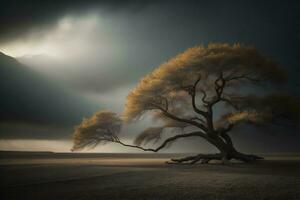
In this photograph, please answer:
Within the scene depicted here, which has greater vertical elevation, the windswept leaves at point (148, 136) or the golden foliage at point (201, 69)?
the golden foliage at point (201, 69)

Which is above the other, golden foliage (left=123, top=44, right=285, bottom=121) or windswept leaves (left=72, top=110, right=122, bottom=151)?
golden foliage (left=123, top=44, right=285, bottom=121)

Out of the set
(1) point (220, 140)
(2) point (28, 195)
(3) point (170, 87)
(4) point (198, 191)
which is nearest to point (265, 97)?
(1) point (220, 140)

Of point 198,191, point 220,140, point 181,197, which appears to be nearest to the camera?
point 181,197

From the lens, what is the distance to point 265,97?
2753cm

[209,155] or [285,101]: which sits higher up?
[285,101]

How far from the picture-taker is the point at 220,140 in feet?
94.4

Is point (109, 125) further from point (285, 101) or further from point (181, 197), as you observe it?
point (181, 197)

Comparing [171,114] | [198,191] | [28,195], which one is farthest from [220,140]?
[28,195]

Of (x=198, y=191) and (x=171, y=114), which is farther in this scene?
(x=171, y=114)

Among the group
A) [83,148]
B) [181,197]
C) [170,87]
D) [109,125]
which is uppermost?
[170,87]

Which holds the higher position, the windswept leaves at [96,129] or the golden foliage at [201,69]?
the golden foliage at [201,69]

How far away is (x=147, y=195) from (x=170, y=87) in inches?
717

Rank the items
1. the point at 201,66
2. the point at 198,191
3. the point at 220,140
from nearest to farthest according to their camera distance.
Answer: the point at 198,191
the point at 201,66
the point at 220,140

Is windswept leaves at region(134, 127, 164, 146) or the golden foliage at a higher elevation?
the golden foliage
